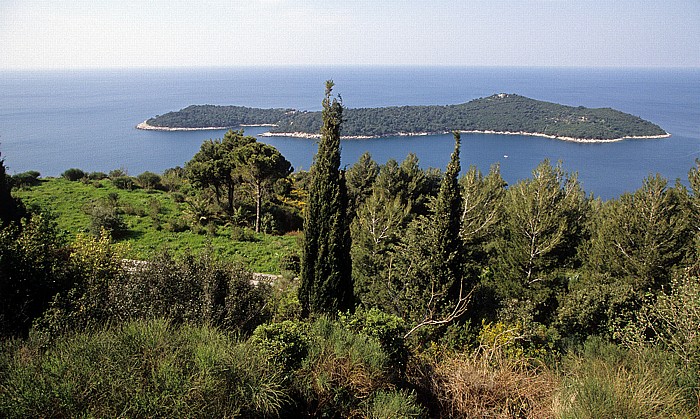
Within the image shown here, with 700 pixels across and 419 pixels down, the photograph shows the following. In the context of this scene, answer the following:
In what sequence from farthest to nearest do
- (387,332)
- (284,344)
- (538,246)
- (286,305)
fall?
(538,246) → (286,305) → (387,332) → (284,344)

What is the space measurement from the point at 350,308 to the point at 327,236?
5.78ft

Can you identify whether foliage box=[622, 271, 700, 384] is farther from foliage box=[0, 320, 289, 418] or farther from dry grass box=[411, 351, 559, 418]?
foliage box=[0, 320, 289, 418]

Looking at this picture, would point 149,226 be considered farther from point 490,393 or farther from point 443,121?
point 443,121

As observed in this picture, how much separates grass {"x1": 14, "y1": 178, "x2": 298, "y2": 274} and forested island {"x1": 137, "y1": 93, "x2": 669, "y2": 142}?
208 ft

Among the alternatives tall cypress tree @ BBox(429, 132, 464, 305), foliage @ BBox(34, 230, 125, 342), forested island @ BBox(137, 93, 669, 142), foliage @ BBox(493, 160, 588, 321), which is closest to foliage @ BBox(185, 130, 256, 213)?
foliage @ BBox(34, 230, 125, 342)

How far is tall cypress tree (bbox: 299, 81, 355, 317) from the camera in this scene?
9.41m

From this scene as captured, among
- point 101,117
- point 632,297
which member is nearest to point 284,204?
point 632,297

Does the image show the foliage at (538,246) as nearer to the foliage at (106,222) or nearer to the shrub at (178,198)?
Result: the foliage at (106,222)

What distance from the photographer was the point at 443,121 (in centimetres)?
9600

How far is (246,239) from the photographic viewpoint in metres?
16.2

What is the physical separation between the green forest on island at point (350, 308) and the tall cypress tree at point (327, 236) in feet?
0.15

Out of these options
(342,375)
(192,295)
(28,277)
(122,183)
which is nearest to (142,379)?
(342,375)

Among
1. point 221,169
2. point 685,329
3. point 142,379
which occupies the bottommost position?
point 685,329

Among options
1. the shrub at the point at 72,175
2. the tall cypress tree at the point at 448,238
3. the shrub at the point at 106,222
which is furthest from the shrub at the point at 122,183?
the tall cypress tree at the point at 448,238
